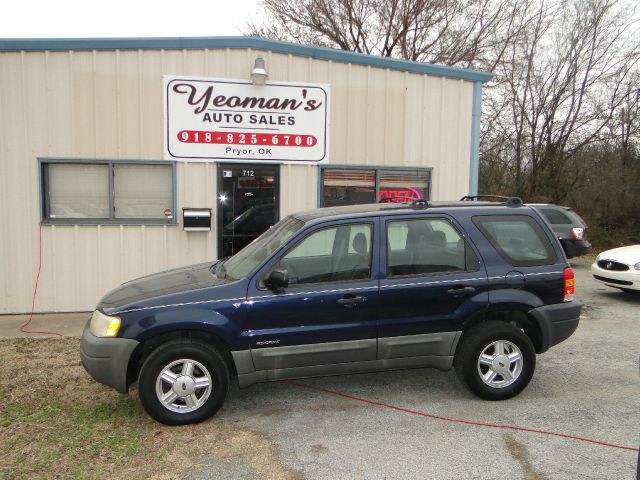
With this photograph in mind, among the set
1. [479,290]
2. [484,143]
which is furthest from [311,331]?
[484,143]

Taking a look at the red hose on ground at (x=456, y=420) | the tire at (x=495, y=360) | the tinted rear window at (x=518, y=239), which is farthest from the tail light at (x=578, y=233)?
the red hose on ground at (x=456, y=420)

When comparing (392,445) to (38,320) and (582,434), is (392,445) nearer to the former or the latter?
(582,434)

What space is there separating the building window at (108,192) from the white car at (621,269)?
7.86 meters

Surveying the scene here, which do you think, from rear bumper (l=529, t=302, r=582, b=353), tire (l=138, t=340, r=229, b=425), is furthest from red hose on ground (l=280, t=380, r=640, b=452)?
tire (l=138, t=340, r=229, b=425)

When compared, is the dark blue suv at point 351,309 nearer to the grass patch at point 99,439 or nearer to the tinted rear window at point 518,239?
the tinted rear window at point 518,239

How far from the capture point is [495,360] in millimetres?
4418

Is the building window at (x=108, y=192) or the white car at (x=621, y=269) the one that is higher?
the building window at (x=108, y=192)

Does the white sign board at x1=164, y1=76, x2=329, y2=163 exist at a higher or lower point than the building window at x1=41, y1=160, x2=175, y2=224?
higher

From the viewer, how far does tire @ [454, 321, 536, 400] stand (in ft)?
14.3

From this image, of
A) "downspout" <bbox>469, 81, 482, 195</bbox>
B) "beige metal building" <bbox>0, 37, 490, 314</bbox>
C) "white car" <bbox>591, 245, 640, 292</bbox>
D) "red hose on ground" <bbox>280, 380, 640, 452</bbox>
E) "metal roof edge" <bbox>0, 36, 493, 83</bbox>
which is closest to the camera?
"red hose on ground" <bbox>280, 380, 640, 452</bbox>

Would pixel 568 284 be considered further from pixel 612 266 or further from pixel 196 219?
pixel 612 266

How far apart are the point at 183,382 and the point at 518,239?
322 cm

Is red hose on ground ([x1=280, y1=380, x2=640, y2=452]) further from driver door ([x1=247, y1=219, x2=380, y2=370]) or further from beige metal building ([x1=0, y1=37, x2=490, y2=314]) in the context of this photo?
beige metal building ([x1=0, y1=37, x2=490, y2=314])

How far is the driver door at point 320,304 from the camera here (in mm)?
4055
